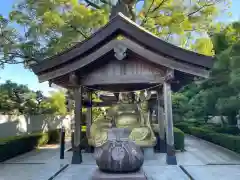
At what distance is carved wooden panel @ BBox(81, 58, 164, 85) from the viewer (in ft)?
22.6

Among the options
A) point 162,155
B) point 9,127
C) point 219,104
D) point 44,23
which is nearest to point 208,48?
point 219,104

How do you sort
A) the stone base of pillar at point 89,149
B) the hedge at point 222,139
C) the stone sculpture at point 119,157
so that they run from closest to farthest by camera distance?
1. the stone sculpture at point 119,157
2. the hedge at point 222,139
3. the stone base of pillar at point 89,149

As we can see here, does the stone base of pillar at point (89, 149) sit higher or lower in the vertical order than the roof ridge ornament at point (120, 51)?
lower

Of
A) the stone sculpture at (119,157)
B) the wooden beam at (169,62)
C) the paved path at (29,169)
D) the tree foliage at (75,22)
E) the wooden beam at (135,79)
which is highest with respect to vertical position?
the tree foliage at (75,22)

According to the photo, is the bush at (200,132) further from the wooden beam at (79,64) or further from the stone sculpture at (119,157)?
the stone sculpture at (119,157)

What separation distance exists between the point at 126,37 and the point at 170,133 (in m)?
2.91

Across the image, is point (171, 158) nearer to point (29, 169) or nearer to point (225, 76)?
point (29, 169)

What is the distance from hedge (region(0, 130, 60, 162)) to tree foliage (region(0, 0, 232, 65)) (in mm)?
3986

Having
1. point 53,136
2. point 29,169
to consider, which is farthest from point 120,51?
point 53,136

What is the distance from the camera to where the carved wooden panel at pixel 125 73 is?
689 centimetres

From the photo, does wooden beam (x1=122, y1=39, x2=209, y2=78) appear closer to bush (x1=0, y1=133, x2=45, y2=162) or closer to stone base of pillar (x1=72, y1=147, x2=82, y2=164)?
stone base of pillar (x1=72, y1=147, x2=82, y2=164)

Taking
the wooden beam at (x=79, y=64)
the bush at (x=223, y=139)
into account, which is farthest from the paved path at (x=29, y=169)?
the bush at (x=223, y=139)

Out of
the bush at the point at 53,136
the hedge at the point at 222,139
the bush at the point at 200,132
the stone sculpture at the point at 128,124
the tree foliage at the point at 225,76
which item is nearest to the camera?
the stone sculpture at the point at 128,124

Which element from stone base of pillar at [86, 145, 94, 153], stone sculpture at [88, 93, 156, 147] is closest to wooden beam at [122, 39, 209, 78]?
stone sculpture at [88, 93, 156, 147]
